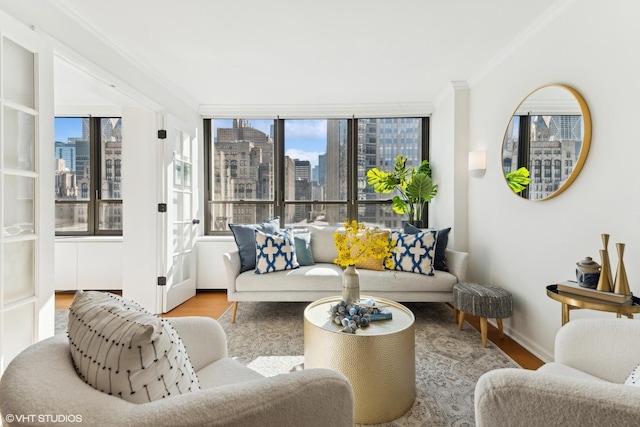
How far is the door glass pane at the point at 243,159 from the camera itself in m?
4.43

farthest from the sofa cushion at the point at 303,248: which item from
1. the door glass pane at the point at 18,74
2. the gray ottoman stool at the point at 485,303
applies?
the door glass pane at the point at 18,74

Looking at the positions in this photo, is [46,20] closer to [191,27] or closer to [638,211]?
[191,27]

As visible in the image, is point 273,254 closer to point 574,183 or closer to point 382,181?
point 382,181

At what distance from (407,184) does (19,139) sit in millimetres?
3446

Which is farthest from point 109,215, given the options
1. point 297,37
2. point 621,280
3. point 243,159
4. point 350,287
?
point 621,280

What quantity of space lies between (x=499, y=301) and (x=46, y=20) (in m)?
3.59

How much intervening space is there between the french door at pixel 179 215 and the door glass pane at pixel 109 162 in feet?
3.62

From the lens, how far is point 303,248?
352cm

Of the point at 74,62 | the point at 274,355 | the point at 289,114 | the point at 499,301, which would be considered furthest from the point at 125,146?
the point at 499,301

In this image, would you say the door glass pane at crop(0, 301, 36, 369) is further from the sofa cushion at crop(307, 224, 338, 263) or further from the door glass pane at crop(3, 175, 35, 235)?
the sofa cushion at crop(307, 224, 338, 263)

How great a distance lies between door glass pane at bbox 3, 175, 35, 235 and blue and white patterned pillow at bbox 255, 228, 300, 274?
1751 millimetres

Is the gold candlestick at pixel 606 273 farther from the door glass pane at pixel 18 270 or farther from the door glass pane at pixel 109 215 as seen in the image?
the door glass pane at pixel 109 215

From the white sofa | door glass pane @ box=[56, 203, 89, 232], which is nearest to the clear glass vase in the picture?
the white sofa

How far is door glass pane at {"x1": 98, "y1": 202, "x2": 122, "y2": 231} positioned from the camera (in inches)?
167
